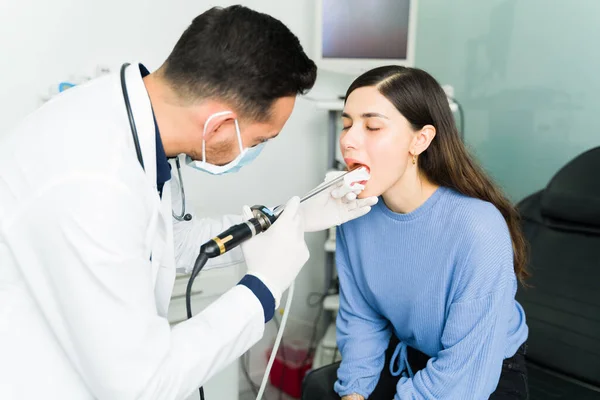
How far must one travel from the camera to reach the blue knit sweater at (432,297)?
106 cm

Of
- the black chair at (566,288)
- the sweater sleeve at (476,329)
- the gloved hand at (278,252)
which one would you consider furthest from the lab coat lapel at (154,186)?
the black chair at (566,288)

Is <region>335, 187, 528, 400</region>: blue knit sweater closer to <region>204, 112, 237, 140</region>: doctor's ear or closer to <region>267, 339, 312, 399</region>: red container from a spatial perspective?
<region>204, 112, 237, 140</region>: doctor's ear

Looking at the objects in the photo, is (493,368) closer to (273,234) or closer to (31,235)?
(273,234)

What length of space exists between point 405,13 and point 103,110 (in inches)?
55.5

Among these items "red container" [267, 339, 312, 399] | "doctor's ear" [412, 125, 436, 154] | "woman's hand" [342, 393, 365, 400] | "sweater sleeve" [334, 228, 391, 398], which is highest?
"doctor's ear" [412, 125, 436, 154]

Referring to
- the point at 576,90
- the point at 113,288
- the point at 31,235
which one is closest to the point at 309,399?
the point at 113,288

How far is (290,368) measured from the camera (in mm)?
2154

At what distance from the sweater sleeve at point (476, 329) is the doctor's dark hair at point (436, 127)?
0.49ft

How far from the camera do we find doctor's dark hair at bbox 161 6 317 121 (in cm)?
84

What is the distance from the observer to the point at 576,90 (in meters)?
1.84

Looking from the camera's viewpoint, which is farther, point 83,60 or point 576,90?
point 576,90

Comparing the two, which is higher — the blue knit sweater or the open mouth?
the open mouth

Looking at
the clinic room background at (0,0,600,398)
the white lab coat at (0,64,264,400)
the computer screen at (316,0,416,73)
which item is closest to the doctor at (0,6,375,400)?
the white lab coat at (0,64,264,400)

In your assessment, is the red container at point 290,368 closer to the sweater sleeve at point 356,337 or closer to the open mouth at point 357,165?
the sweater sleeve at point 356,337
